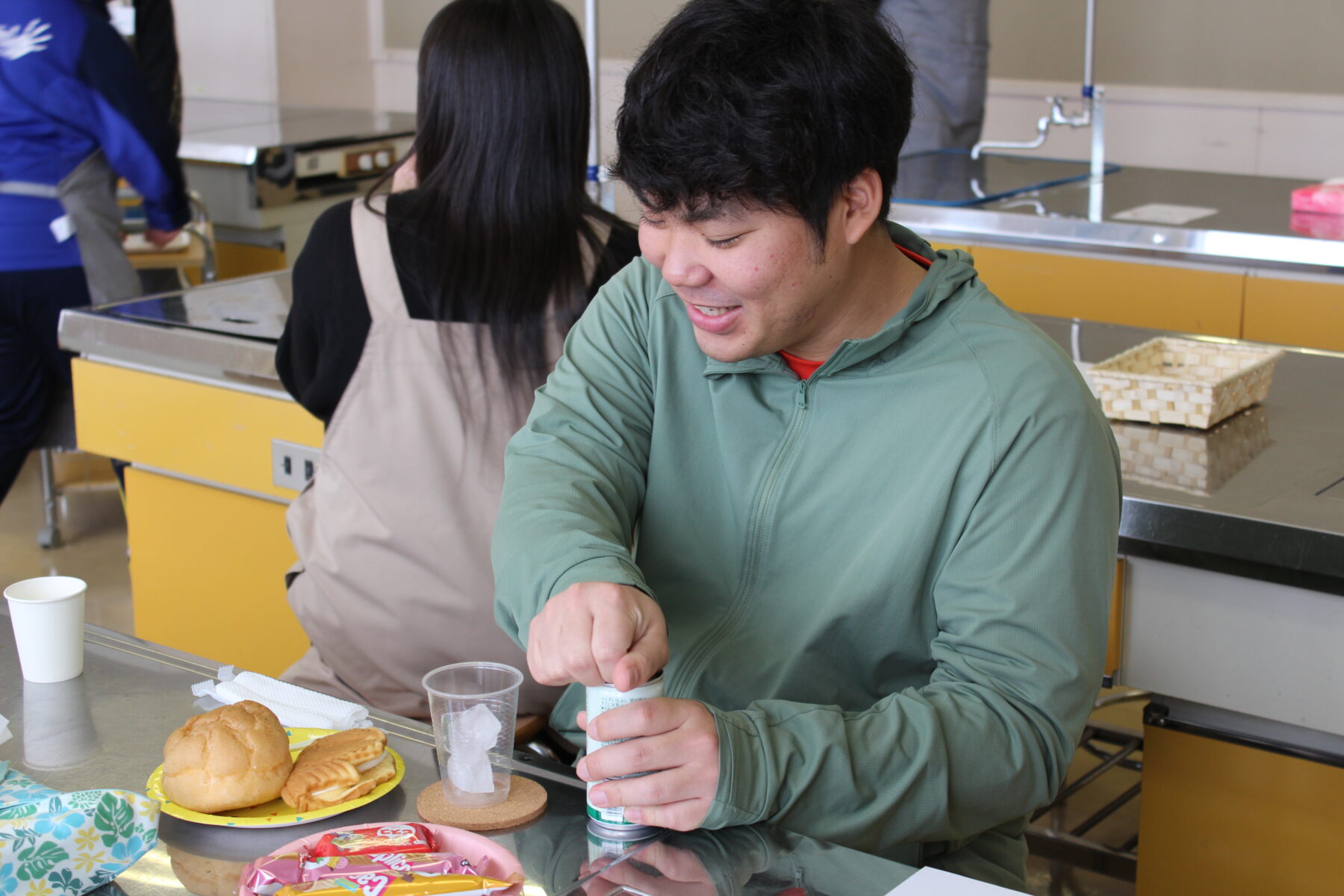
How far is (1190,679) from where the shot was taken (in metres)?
1.54

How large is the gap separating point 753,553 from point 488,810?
1.12ft

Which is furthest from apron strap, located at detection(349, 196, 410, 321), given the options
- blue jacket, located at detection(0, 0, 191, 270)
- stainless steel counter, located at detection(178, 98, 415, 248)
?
stainless steel counter, located at detection(178, 98, 415, 248)

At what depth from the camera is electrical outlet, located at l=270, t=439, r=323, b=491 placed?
2.22 m

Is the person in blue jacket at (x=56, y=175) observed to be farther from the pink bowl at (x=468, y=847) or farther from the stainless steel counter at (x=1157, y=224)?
the pink bowl at (x=468, y=847)

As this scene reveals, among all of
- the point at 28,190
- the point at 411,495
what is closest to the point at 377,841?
the point at 411,495

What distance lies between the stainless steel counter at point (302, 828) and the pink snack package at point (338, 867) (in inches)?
1.8

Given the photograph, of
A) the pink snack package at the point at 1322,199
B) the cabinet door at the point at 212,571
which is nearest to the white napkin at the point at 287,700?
the cabinet door at the point at 212,571

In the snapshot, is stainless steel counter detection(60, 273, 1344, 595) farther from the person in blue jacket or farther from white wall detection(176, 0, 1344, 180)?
white wall detection(176, 0, 1344, 180)

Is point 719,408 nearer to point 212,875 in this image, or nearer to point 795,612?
point 795,612

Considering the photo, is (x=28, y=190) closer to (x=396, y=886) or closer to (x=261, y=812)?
(x=261, y=812)

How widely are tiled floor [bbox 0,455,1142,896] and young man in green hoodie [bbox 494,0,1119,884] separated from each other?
119cm

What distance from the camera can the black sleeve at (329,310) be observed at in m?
1.67

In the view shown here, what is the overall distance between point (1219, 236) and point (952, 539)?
2066mm

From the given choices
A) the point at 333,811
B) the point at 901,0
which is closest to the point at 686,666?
the point at 333,811
